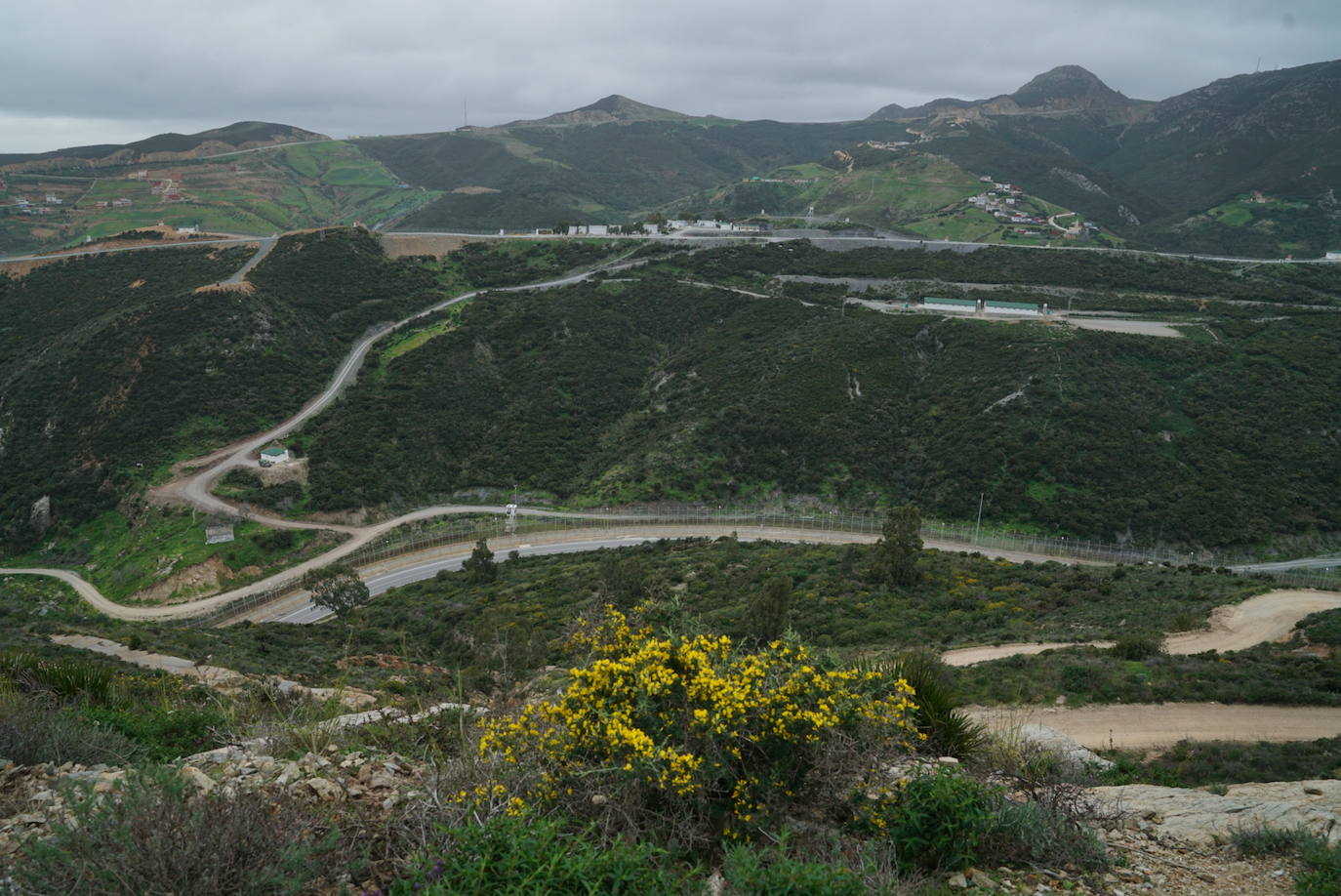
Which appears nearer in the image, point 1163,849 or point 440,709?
point 1163,849

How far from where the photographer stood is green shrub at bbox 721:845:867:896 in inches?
146

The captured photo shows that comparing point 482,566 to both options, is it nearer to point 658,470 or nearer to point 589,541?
point 589,541

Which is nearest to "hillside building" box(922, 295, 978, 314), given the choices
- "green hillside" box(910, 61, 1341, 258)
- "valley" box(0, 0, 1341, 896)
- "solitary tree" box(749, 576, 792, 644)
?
"valley" box(0, 0, 1341, 896)

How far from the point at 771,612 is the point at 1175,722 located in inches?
312

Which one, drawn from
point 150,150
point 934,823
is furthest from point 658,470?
point 150,150

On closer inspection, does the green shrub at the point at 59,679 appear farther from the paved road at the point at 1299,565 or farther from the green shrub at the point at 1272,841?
the paved road at the point at 1299,565

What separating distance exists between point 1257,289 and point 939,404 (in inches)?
1396

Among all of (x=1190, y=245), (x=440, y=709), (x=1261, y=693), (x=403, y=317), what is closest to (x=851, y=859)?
(x=440, y=709)

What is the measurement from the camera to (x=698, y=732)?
4574mm

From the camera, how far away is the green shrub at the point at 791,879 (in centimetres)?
371

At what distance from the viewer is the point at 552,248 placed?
74.1 m

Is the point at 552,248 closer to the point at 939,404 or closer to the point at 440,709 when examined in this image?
the point at 939,404

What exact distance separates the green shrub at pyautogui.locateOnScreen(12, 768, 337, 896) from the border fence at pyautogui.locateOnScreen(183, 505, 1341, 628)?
2989 centimetres

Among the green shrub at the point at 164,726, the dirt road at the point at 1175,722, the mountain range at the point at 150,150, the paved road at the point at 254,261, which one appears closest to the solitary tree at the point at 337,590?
the green shrub at the point at 164,726
